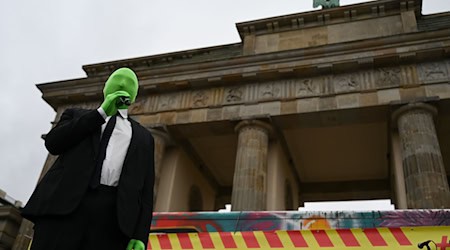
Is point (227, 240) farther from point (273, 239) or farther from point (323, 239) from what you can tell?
point (323, 239)

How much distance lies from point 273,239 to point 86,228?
3.62 meters

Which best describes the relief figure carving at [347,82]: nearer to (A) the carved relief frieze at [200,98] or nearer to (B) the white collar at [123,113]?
(A) the carved relief frieze at [200,98]

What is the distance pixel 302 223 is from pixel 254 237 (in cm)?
76

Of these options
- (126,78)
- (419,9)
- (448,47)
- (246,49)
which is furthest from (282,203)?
(126,78)

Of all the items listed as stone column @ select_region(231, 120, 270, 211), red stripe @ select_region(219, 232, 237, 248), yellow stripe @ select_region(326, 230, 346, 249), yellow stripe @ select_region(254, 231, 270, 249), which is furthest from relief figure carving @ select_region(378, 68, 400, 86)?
red stripe @ select_region(219, 232, 237, 248)

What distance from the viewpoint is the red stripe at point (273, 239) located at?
5629mm

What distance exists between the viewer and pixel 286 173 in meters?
18.1

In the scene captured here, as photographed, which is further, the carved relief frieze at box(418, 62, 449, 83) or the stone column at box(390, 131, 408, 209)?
the carved relief frieze at box(418, 62, 449, 83)

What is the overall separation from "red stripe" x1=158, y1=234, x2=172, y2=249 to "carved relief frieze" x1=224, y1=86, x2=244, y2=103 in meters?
10.2

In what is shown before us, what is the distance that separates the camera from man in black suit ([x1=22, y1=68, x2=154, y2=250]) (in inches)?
102

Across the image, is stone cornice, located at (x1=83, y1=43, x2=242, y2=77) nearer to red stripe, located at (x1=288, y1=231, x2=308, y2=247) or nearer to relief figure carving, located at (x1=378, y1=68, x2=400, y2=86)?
relief figure carving, located at (x1=378, y1=68, x2=400, y2=86)

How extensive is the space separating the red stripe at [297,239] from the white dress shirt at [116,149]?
10.8 feet

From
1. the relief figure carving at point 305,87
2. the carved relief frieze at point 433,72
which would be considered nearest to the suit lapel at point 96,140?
the relief figure carving at point 305,87

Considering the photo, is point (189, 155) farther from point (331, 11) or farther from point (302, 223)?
point (302, 223)
